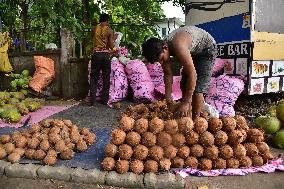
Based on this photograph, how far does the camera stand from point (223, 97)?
6.29 metres

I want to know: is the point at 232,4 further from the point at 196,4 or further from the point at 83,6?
the point at 83,6

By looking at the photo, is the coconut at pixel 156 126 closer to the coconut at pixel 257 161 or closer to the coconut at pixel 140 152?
the coconut at pixel 140 152

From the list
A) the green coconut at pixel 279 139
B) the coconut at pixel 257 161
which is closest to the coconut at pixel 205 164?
the coconut at pixel 257 161

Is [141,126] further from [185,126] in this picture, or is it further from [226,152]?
[226,152]

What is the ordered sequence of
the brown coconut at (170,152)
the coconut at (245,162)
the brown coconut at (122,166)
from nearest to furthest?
the brown coconut at (122,166) → the brown coconut at (170,152) → the coconut at (245,162)

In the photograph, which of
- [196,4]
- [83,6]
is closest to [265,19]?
[196,4]

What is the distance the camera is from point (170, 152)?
353 centimetres

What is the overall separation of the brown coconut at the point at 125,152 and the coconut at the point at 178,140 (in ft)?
1.46

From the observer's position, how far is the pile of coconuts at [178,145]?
3484 mm

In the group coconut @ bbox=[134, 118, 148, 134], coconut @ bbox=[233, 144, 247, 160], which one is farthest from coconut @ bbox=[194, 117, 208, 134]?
coconut @ bbox=[134, 118, 148, 134]

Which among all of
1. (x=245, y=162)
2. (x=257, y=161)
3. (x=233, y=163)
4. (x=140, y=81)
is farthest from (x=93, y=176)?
(x=140, y=81)

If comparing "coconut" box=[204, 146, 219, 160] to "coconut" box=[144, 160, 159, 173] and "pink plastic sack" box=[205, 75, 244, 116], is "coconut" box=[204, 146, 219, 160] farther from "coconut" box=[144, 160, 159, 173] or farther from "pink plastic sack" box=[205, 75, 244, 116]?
"pink plastic sack" box=[205, 75, 244, 116]

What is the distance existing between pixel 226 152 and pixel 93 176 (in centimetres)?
134

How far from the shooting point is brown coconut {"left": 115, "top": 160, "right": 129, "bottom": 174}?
3420 mm
